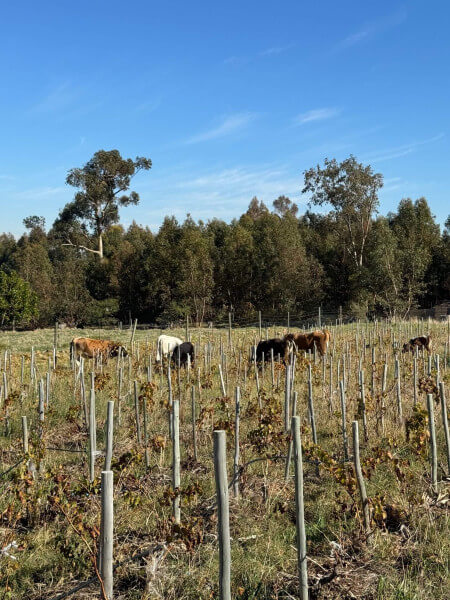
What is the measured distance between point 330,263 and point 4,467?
33.9m

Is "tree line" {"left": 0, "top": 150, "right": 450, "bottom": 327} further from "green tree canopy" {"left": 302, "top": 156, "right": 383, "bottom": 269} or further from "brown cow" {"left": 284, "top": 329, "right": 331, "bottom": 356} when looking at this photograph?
"brown cow" {"left": 284, "top": 329, "right": 331, "bottom": 356}

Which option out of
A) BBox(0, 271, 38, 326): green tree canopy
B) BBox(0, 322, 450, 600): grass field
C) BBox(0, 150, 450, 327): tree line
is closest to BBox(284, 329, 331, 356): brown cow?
BBox(0, 322, 450, 600): grass field

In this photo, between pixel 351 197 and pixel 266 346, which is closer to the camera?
pixel 266 346

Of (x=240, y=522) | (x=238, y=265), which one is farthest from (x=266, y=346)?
(x=238, y=265)

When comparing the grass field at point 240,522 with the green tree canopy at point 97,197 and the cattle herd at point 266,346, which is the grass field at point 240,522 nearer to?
the cattle herd at point 266,346

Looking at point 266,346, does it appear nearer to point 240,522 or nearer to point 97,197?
point 240,522

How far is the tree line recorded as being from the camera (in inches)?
1240

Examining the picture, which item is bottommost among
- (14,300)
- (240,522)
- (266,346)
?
(240,522)

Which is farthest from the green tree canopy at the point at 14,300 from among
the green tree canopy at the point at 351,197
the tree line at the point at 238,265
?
the green tree canopy at the point at 351,197

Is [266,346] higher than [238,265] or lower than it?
lower

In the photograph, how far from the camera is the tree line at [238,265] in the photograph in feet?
103

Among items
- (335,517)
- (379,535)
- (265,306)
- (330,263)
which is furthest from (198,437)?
(330,263)

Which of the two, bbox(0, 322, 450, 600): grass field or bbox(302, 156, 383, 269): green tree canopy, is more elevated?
bbox(302, 156, 383, 269): green tree canopy

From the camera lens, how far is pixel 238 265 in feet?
116
